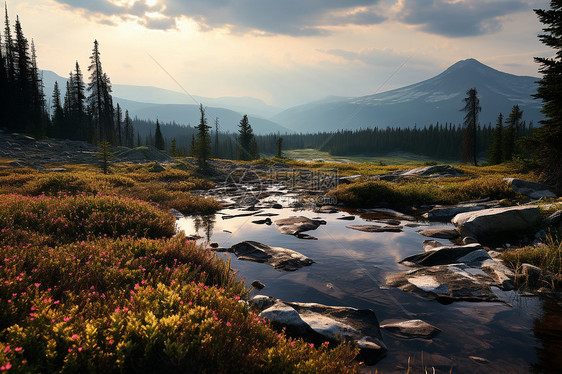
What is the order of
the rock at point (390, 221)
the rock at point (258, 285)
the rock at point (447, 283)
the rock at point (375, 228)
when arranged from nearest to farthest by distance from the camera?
the rock at point (447, 283) → the rock at point (258, 285) → the rock at point (375, 228) → the rock at point (390, 221)

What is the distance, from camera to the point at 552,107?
1684 centimetres

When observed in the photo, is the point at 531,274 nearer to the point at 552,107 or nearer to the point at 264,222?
the point at 264,222

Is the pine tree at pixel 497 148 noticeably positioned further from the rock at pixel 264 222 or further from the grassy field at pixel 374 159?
the rock at pixel 264 222

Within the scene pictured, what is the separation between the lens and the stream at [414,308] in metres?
4.27

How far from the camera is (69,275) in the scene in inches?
179

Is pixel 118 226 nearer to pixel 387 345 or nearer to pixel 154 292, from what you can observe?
pixel 154 292

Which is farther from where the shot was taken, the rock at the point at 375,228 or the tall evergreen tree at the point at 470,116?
the tall evergreen tree at the point at 470,116

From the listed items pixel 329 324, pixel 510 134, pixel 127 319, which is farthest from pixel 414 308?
pixel 510 134

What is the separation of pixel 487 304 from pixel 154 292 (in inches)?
249

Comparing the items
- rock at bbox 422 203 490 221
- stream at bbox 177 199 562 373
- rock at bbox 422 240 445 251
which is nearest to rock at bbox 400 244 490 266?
stream at bbox 177 199 562 373

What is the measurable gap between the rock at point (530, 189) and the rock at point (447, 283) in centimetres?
1206

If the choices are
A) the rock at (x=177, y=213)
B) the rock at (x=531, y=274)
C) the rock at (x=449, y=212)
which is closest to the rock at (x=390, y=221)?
the rock at (x=449, y=212)

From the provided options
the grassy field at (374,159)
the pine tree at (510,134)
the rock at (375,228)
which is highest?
the pine tree at (510,134)

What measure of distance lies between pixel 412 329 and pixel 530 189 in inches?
651
